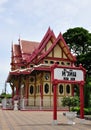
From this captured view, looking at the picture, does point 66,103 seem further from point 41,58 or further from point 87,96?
point 41,58

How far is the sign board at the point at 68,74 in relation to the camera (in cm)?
1740

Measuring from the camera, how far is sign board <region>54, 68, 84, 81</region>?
685 inches

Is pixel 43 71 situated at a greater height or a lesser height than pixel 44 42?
lesser

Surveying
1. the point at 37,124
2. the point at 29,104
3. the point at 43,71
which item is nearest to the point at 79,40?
the point at 43,71

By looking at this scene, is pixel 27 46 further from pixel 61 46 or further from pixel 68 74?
pixel 68 74

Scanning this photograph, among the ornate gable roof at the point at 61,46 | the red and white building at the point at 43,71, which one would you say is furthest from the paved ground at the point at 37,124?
the ornate gable roof at the point at 61,46

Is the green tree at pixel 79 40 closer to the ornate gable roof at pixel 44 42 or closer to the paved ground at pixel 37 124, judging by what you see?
the ornate gable roof at pixel 44 42

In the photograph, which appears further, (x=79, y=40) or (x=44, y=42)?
(x=79, y=40)

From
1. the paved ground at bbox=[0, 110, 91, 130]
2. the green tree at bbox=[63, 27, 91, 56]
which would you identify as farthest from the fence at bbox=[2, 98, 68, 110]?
the green tree at bbox=[63, 27, 91, 56]

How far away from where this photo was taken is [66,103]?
18.7 meters

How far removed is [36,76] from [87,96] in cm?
1449

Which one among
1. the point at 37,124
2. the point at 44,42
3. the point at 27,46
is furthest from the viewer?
the point at 27,46

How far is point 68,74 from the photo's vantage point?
1775 cm

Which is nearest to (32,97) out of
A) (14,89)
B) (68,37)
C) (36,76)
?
(36,76)
